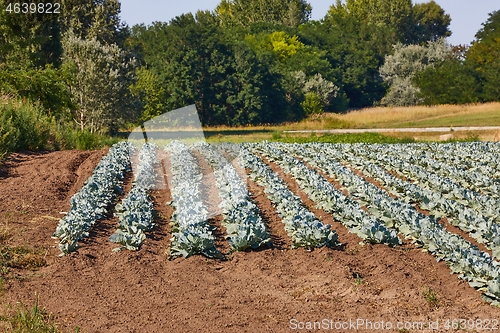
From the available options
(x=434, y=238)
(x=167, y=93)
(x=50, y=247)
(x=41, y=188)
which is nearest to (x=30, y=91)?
(x=41, y=188)

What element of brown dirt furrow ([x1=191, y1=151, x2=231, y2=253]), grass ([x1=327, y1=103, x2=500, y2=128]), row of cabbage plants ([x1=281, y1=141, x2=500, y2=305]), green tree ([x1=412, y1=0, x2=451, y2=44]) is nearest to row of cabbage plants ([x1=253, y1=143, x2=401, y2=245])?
row of cabbage plants ([x1=281, y1=141, x2=500, y2=305])

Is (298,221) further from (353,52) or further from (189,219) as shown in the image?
(353,52)

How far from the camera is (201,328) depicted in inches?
210

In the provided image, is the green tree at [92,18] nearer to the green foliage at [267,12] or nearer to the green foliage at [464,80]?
the green foliage at [464,80]

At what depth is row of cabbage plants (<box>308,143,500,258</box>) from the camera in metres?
7.89

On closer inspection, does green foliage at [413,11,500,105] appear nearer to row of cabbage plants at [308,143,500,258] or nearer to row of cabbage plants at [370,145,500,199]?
row of cabbage plants at [370,145,500,199]

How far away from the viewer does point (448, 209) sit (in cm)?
936

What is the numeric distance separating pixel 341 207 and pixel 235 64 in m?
42.8

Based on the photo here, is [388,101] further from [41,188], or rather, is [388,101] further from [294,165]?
[41,188]

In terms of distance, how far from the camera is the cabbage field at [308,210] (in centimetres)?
750

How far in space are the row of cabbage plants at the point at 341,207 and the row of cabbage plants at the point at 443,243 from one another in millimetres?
293

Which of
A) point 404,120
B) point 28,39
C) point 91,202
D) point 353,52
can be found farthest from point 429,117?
point 91,202

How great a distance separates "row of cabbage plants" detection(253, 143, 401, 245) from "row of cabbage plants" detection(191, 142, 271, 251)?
1139 millimetres

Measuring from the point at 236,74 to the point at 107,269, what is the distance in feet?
147
